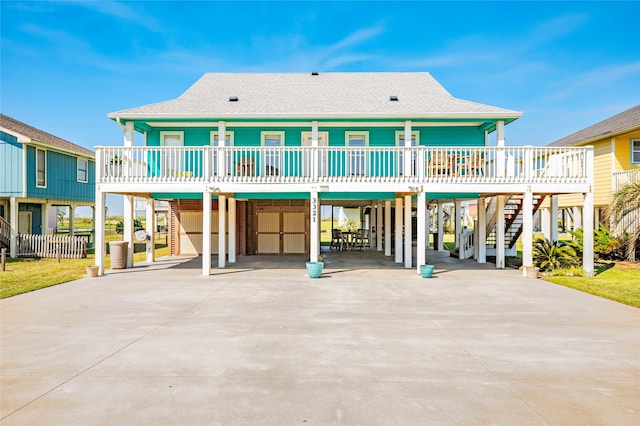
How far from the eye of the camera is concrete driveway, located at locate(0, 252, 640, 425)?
381 centimetres

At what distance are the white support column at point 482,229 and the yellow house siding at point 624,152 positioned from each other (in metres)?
8.32

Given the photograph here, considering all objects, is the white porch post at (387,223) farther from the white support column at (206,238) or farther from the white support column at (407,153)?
the white support column at (206,238)

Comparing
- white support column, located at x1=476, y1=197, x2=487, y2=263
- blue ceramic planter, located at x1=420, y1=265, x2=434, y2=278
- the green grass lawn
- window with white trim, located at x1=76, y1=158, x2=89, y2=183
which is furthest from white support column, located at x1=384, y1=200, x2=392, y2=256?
window with white trim, located at x1=76, y1=158, x2=89, y2=183

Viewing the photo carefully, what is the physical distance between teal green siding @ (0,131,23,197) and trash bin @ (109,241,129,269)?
867cm

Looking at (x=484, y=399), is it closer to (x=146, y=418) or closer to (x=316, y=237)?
(x=146, y=418)

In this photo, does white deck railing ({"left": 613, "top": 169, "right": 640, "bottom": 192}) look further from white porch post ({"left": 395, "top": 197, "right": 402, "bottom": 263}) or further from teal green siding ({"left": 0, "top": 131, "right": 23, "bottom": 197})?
teal green siding ({"left": 0, "top": 131, "right": 23, "bottom": 197})

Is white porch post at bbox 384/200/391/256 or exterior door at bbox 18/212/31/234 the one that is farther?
exterior door at bbox 18/212/31/234

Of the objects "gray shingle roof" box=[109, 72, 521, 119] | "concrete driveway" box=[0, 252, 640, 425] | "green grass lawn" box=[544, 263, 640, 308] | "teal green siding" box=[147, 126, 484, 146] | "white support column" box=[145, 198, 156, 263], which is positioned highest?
"gray shingle roof" box=[109, 72, 521, 119]

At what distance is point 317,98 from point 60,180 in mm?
15576

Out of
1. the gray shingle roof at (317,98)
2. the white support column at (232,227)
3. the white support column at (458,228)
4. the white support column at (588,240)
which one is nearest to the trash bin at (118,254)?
the white support column at (232,227)

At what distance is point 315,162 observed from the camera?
13.1m

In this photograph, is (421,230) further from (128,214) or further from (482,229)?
(128,214)

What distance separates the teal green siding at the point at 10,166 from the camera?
18392mm

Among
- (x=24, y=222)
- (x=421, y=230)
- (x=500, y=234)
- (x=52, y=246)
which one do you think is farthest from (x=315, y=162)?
(x=24, y=222)
